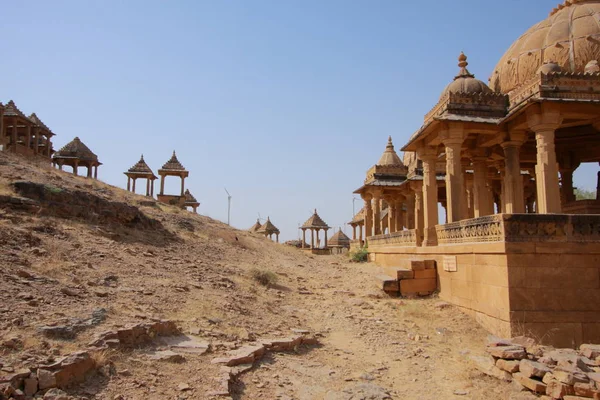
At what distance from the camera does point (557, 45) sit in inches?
570

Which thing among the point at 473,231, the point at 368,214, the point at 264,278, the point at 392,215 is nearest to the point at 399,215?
the point at 392,215

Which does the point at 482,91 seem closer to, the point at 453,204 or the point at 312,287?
the point at 453,204

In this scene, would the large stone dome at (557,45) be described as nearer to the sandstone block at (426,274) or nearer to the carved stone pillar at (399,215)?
the sandstone block at (426,274)

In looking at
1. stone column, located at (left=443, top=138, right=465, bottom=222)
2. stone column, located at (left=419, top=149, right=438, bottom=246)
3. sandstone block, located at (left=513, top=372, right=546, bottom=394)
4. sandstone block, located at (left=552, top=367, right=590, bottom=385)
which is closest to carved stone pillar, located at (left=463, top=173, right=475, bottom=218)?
stone column, located at (left=419, top=149, right=438, bottom=246)

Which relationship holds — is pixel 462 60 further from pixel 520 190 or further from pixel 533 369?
pixel 533 369

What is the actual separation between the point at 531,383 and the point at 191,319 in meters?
5.66

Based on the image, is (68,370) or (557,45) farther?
(557,45)

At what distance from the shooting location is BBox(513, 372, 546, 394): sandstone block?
6.46 m

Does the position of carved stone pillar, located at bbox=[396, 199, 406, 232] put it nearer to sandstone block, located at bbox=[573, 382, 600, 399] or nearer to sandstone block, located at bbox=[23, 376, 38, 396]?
sandstone block, located at bbox=[573, 382, 600, 399]

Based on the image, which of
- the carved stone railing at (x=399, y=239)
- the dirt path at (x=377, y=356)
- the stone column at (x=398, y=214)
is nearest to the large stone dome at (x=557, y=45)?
the carved stone railing at (x=399, y=239)

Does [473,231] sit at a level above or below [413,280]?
above

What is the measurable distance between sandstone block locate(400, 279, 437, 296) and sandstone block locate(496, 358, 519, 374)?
5.02 metres

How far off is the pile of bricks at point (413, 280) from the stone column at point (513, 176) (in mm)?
3870

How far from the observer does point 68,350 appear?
5.54 metres
